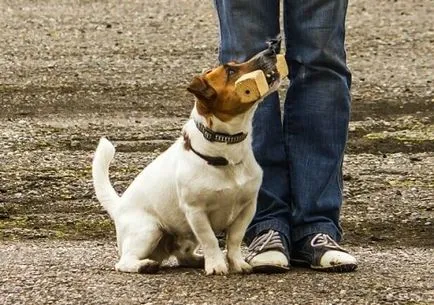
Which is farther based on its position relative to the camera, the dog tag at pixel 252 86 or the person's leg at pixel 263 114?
the person's leg at pixel 263 114

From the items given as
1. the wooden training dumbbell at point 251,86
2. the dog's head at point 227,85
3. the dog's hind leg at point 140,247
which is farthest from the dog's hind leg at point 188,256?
the wooden training dumbbell at point 251,86

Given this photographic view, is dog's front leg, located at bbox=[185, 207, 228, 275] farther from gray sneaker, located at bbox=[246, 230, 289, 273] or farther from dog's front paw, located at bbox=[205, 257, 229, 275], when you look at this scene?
gray sneaker, located at bbox=[246, 230, 289, 273]

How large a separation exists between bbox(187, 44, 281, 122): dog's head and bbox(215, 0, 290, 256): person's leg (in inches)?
10.6

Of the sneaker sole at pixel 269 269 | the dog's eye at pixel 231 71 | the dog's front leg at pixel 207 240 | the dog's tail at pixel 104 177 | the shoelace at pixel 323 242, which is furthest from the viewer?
the dog's tail at pixel 104 177

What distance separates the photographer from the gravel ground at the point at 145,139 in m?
4.91

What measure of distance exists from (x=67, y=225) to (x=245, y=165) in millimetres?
2021

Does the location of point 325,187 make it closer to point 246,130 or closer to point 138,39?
point 246,130

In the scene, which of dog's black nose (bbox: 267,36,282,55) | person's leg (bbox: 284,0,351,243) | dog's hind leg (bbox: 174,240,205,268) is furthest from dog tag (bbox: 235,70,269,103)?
dog's hind leg (bbox: 174,240,205,268)

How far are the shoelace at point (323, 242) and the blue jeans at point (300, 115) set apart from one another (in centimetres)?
3

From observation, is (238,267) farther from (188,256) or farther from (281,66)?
(281,66)

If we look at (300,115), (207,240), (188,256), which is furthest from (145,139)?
(207,240)

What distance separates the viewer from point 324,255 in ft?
16.9

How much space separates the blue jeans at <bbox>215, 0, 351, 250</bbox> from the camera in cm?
514

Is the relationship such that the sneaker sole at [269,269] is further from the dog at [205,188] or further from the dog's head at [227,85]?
the dog's head at [227,85]
